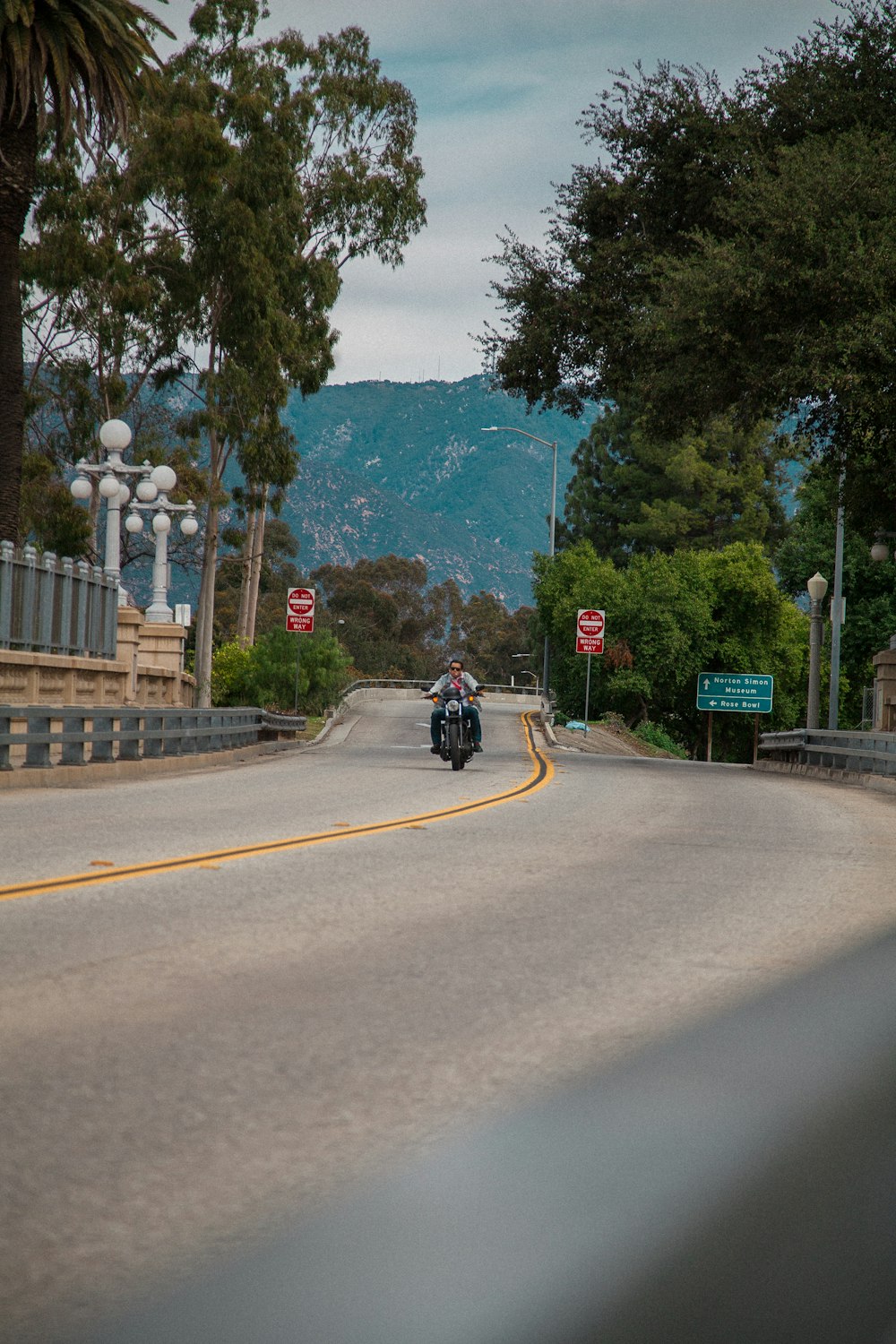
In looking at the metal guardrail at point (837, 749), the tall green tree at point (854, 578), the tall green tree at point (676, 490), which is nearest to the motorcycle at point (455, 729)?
A: the metal guardrail at point (837, 749)

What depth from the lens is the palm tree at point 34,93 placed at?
29453 millimetres

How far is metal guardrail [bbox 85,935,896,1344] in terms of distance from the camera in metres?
3.13

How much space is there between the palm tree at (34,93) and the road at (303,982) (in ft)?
59.2

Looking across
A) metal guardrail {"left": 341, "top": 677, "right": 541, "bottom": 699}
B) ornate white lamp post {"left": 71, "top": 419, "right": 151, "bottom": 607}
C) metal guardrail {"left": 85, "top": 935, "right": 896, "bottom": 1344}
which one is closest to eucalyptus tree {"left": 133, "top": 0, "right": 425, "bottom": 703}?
ornate white lamp post {"left": 71, "top": 419, "right": 151, "bottom": 607}

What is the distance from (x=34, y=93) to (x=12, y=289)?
3945 millimetres

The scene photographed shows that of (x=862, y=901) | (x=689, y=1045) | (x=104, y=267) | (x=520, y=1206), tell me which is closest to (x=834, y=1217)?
(x=520, y=1206)

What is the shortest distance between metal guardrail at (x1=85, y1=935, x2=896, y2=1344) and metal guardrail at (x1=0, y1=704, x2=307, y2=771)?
15.1m

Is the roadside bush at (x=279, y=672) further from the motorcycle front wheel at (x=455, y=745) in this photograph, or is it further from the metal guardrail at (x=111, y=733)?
the motorcycle front wheel at (x=455, y=745)

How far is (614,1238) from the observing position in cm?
364

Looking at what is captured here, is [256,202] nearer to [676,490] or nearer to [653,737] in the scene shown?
[653,737]

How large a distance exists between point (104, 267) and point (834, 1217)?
4374 centimetres

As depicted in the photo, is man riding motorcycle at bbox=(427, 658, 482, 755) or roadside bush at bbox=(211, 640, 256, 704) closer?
man riding motorcycle at bbox=(427, 658, 482, 755)

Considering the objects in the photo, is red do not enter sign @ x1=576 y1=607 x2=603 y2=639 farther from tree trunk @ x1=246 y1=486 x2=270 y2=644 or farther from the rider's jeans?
the rider's jeans

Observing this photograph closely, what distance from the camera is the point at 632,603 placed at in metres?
66.6
